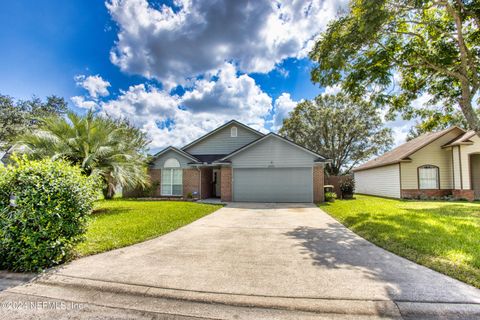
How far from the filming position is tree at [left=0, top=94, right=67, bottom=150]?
1017 inches

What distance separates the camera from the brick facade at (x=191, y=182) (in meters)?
16.7

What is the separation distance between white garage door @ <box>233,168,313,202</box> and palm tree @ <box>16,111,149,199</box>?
661 centimetres

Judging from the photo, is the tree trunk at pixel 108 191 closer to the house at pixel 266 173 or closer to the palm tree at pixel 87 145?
the palm tree at pixel 87 145

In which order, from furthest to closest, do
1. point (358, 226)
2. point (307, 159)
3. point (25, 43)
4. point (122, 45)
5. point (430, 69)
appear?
1. point (307, 159)
2. point (122, 45)
3. point (430, 69)
4. point (25, 43)
5. point (358, 226)

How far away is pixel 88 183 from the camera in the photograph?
482cm

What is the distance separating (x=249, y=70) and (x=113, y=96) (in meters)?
11.5

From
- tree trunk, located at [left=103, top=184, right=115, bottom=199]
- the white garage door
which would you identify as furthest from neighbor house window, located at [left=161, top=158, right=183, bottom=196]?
the white garage door

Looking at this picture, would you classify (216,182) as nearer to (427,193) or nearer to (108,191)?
(108,191)

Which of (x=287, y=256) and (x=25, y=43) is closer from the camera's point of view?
(x=287, y=256)

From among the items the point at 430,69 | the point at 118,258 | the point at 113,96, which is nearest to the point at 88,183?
the point at 118,258

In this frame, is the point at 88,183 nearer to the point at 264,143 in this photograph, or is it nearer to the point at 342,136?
the point at 264,143

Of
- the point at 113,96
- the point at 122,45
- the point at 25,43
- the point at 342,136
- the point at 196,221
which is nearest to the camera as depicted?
the point at 196,221

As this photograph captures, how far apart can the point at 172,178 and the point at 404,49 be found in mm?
16281

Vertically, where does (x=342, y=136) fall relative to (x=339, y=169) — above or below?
above
